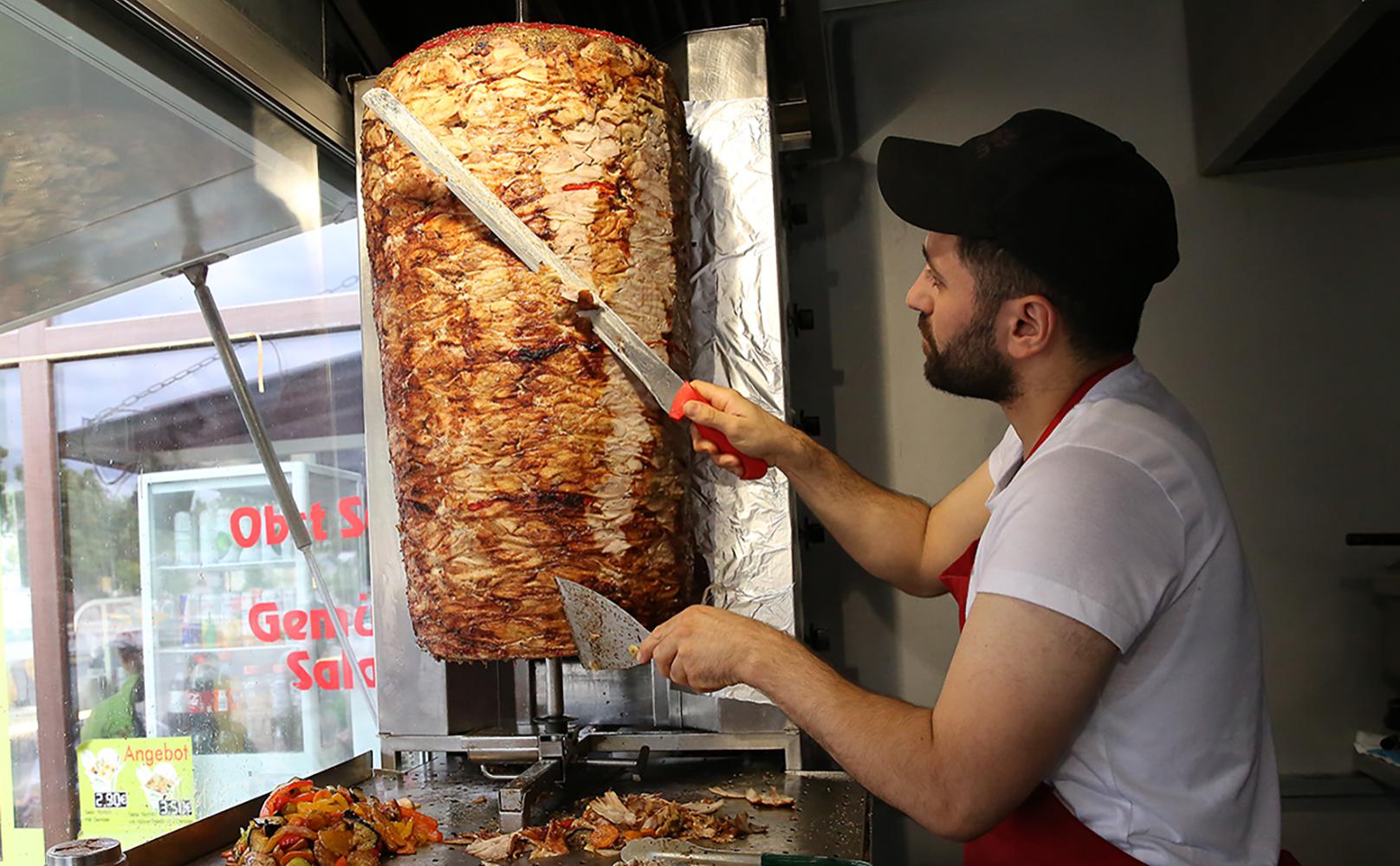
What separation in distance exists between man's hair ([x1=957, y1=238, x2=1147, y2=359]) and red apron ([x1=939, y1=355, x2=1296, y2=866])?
4 cm

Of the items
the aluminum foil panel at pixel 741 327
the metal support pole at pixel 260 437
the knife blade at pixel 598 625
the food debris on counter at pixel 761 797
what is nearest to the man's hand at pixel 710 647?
the knife blade at pixel 598 625

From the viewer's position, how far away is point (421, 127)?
1482 millimetres

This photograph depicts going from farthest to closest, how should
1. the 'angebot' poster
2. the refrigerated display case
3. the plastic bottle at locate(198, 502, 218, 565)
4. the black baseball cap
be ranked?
the plastic bottle at locate(198, 502, 218, 565), the refrigerated display case, the 'angebot' poster, the black baseball cap

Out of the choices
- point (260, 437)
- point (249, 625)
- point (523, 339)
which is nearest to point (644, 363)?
point (523, 339)

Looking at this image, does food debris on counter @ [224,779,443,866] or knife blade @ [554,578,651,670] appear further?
knife blade @ [554,578,651,670]

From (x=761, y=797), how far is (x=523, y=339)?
77 centimetres

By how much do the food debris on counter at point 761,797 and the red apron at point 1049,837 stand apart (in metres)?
0.37

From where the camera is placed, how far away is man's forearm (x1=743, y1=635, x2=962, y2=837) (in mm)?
1076

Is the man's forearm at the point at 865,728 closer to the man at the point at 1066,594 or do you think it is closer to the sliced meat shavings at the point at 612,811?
the man at the point at 1066,594

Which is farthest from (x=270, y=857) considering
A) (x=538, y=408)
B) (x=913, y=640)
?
(x=913, y=640)

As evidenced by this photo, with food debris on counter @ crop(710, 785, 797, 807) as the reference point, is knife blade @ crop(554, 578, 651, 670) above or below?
above

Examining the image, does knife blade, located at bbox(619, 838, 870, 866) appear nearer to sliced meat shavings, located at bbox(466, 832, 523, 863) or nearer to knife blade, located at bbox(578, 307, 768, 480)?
sliced meat shavings, located at bbox(466, 832, 523, 863)

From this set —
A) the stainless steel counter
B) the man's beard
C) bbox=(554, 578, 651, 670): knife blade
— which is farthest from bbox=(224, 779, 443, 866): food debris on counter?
the man's beard

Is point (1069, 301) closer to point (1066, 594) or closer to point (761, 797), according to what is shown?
point (1066, 594)
